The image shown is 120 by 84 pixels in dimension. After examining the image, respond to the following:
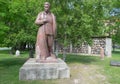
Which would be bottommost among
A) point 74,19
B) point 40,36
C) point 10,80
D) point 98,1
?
point 10,80

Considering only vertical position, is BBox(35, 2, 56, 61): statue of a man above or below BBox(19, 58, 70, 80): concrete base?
above

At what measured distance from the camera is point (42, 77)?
10.2 m

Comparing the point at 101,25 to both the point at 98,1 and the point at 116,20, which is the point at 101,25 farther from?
the point at 116,20

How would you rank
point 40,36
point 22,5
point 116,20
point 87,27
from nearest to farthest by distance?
1. point 40,36
2. point 87,27
3. point 22,5
4. point 116,20

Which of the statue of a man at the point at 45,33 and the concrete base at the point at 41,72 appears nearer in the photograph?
the concrete base at the point at 41,72

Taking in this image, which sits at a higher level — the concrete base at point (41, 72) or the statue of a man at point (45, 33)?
the statue of a man at point (45, 33)

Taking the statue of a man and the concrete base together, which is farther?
the statue of a man

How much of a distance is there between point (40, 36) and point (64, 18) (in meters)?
5.09

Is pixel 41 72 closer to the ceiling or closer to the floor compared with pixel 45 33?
closer to the floor

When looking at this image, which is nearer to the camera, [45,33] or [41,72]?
[41,72]

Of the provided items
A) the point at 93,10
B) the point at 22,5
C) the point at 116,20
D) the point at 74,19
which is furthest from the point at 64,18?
the point at 116,20

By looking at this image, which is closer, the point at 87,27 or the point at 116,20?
the point at 87,27

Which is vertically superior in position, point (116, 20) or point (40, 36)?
point (116, 20)

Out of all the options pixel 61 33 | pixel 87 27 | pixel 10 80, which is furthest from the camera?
pixel 61 33
